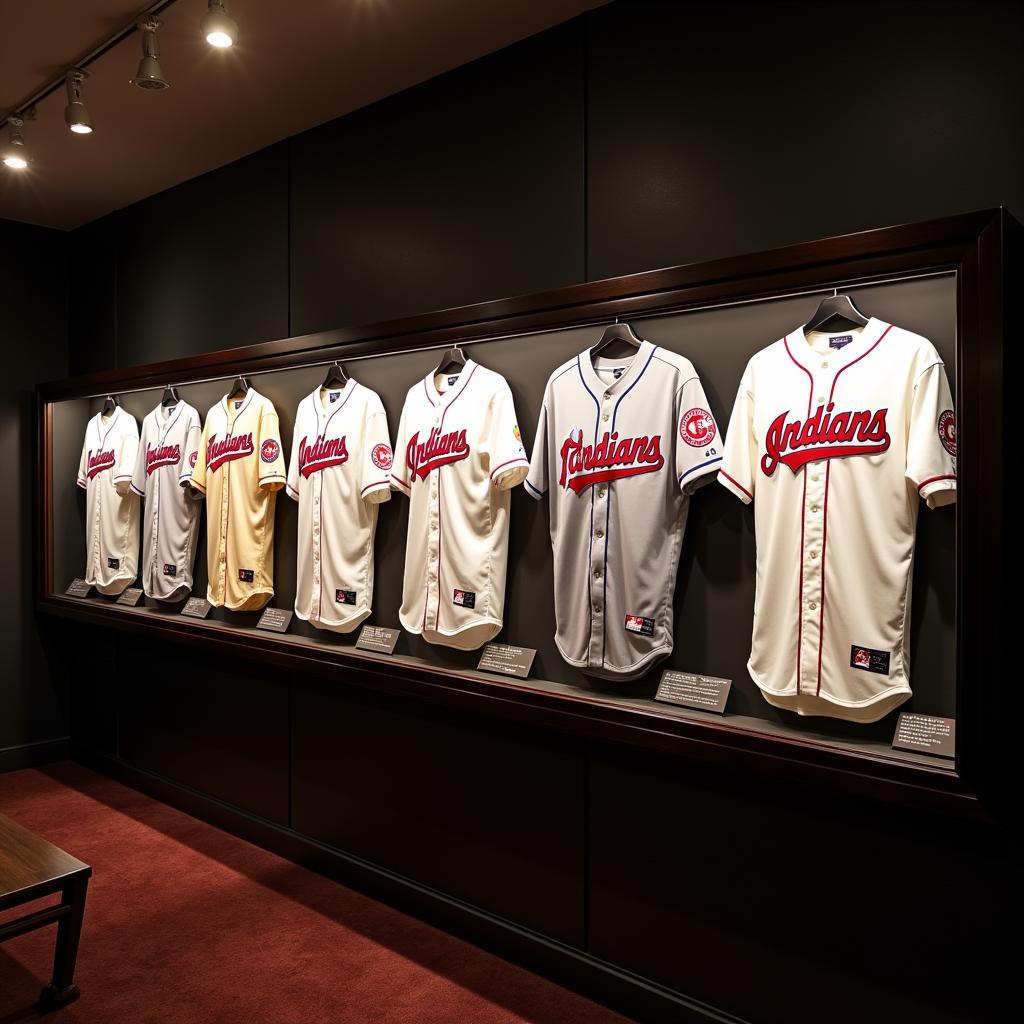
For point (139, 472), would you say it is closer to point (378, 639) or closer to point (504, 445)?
point (378, 639)

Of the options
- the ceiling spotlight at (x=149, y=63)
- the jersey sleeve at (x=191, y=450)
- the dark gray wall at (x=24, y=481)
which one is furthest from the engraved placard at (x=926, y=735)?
the dark gray wall at (x=24, y=481)

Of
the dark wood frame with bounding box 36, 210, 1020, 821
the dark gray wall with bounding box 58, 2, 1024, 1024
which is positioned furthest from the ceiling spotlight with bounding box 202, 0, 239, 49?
the dark wood frame with bounding box 36, 210, 1020, 821

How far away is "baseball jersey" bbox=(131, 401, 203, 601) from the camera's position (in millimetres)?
3969

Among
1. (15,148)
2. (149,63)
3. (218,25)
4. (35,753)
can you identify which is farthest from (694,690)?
(35,753)

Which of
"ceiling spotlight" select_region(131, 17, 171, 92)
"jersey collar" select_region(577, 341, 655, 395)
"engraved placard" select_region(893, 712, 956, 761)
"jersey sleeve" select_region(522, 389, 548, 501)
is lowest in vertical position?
"engraved placard" select_region(893, 712, 956, 761)

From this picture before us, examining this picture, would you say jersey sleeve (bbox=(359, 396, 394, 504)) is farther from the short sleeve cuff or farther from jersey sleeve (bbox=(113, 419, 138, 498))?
jersey sleeve (bbox=(113, 419, 138, 498))

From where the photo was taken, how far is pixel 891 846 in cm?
204

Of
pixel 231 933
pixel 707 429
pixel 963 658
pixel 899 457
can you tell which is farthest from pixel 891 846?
pixel 231 933

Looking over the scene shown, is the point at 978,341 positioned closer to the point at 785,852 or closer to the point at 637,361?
the point at 637,361

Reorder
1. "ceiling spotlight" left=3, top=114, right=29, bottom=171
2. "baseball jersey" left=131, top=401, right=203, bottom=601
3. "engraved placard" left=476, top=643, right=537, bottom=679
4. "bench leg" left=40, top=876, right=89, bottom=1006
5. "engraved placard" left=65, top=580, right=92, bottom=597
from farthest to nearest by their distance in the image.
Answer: "engraved placard" left=65, top=580, right=92, bottom=597, "baseball jersey" left=131, top=401, right=203, bottom=601, "ceiling spotlight" left=3, top=114, right=29, bottom=171, "engraved placard" left=476, top=643, right=537, bottom=679, "bench leg" left=40, top=876, right=89, bottom=1006

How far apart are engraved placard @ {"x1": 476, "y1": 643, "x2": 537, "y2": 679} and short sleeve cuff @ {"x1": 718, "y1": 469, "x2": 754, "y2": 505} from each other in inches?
32.9

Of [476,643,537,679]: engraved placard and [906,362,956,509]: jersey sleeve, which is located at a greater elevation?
[906,362,956,509]: jersey sleeve

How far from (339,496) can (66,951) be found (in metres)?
1.65

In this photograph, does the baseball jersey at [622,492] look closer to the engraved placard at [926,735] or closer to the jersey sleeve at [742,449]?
the jersey sleeve at [742,449]
